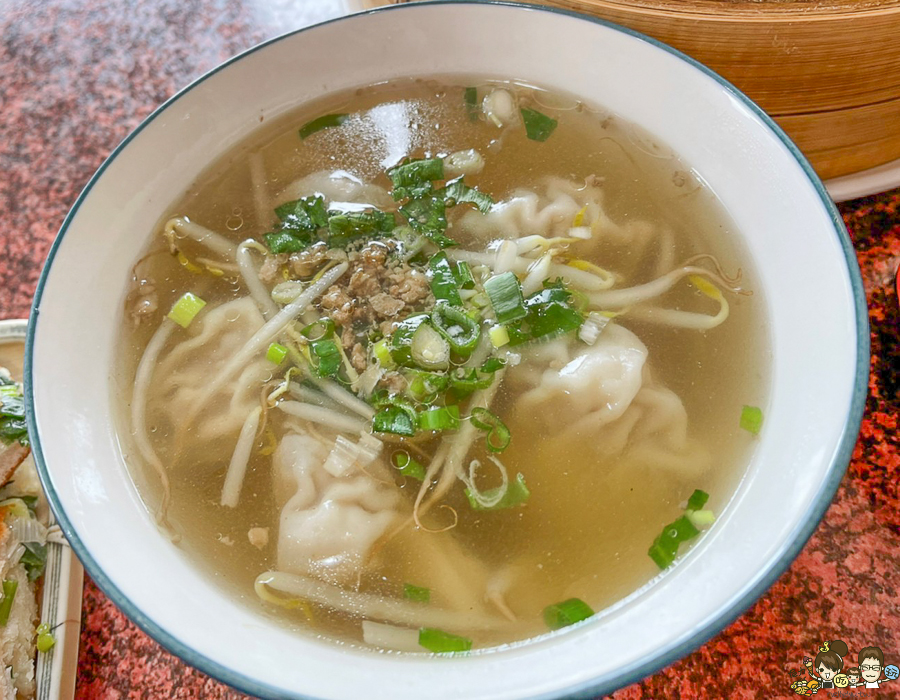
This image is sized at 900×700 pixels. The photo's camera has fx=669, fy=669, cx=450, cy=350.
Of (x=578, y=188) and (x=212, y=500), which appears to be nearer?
(x=212, y=500)

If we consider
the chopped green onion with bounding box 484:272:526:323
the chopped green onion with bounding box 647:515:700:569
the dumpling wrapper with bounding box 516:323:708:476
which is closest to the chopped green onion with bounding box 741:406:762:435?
the dumpling wrapper with bounding box 516:323:708:476

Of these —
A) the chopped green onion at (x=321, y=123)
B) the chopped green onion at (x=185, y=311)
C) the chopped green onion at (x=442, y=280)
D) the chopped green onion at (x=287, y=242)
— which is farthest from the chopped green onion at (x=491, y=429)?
the chopped green onion at (x=321, y=123)

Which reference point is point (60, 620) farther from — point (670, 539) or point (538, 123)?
point (538, 123)

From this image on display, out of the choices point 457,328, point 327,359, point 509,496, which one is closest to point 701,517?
point 509,496

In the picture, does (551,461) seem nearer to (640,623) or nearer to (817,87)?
(640,623)

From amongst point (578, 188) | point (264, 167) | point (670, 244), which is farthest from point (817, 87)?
point (264, 167)
